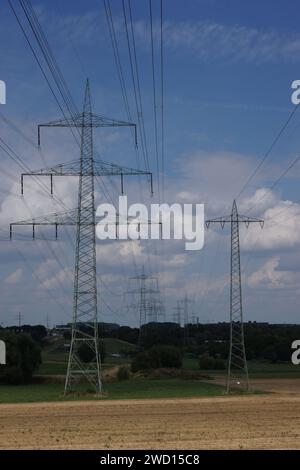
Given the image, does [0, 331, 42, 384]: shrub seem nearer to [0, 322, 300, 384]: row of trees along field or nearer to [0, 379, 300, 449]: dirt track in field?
[0, 322, 300, 384]: row of trees along field

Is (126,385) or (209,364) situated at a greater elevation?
(209,364)

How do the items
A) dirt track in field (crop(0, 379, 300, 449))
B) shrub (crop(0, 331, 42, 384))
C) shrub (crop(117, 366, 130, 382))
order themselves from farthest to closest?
shrub (crop(117, 366, 130, 382)), shrub (crop(0, 331, 42, 384)), dirt track in field (crop(0, 379, 300, 449))

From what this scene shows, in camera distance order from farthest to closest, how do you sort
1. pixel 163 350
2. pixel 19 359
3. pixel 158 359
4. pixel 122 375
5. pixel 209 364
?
pixel 209 364, pixel 163 350, pixel 158 359, pixel 122 375, pixel 19 359

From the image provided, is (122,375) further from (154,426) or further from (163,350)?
(154,426)

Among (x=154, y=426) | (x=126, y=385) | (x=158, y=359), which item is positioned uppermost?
(x=154, y=426)

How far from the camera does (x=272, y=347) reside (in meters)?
150

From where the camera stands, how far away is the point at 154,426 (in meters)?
32.7

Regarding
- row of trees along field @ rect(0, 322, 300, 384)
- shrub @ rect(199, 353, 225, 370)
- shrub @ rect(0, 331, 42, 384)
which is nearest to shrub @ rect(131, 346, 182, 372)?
row of trees along field @ rect(0, 322, 300, 384)

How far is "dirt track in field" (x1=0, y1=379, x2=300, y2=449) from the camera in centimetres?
2589

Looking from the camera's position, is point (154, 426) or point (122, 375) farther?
point (122, 375)

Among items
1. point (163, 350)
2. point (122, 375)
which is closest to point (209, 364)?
point (163, 350)
